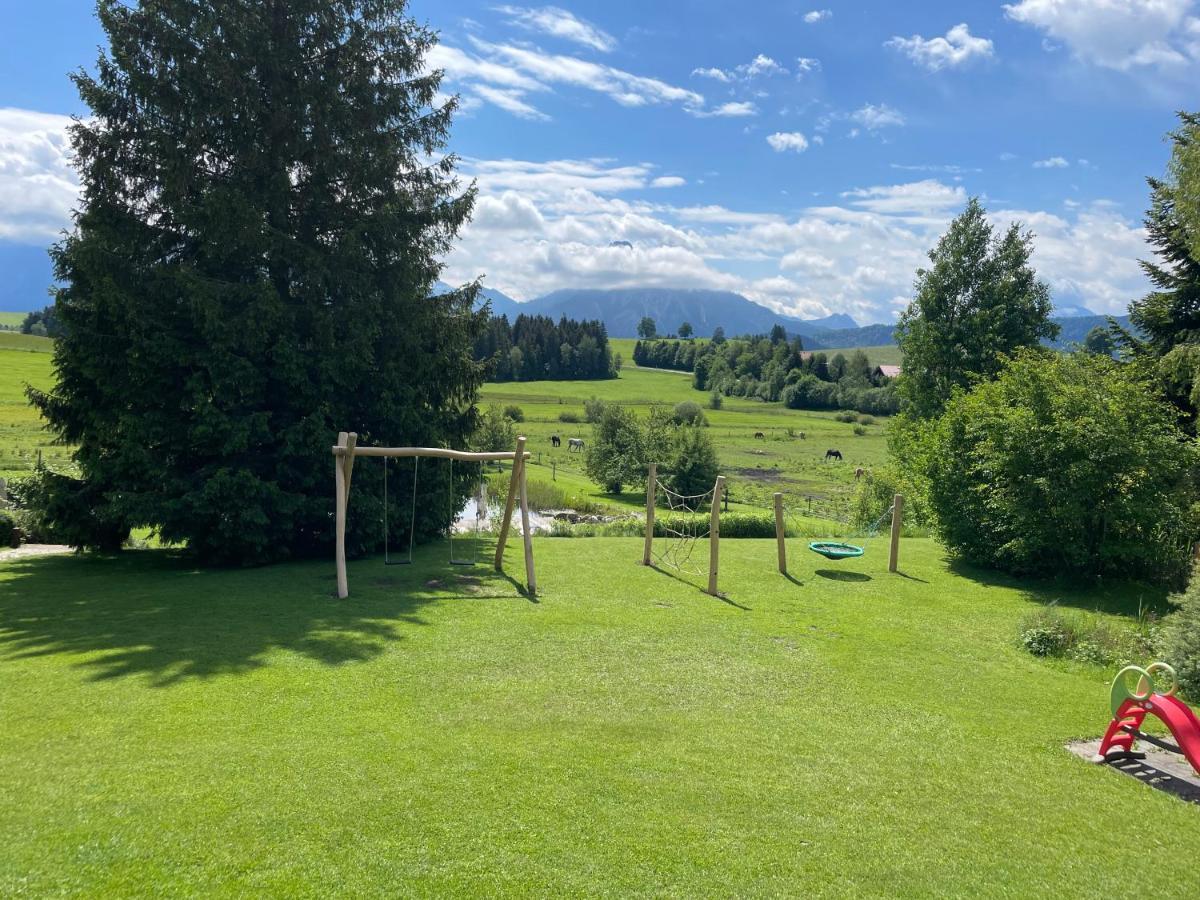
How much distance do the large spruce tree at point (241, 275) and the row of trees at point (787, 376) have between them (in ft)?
298

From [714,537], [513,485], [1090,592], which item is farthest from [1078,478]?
[513,485]

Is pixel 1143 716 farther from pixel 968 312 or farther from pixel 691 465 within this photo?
pixel 691 465

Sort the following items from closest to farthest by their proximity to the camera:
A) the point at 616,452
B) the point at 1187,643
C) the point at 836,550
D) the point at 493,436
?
the point at 1187,643
the point at 836,550
the point at 493,436
the point at 616,452

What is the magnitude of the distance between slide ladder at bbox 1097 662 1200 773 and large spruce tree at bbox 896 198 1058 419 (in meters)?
23.4

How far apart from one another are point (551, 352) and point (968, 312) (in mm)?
98621

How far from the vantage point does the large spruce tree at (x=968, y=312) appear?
29.0m

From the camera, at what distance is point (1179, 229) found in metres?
18.0

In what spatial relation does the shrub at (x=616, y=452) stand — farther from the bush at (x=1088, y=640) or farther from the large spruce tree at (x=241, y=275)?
the bush at (x=1088, y=640)

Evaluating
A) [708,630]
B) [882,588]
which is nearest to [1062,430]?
[882,588]

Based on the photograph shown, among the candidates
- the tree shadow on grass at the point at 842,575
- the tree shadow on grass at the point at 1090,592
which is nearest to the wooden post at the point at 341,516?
the tree shadow on grass at the point at 842,575

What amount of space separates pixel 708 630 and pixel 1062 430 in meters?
8.79

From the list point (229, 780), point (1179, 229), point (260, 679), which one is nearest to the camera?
point (229, 780)

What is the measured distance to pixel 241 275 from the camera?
50.4ft

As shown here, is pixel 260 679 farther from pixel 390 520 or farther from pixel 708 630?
pixel 390 520
